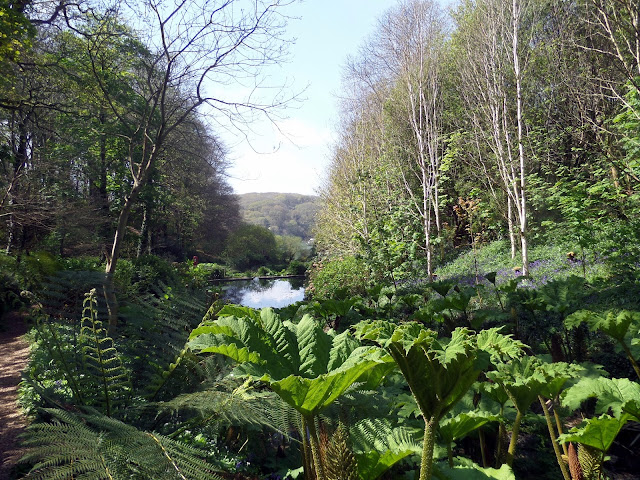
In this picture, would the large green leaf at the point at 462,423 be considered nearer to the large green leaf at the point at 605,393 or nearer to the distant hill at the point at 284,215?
the large green leaf at the point at 605,393

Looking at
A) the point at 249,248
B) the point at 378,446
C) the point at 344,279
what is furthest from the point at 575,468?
the point at 249,248

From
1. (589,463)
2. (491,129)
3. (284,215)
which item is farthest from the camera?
(284,215)

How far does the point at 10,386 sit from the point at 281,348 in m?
4.80

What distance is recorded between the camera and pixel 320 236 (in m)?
17.0

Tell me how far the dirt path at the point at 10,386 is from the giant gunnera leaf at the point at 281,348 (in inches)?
34.4

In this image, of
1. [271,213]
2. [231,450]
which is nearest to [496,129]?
[231,450]

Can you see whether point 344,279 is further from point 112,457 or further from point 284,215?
point 284,215

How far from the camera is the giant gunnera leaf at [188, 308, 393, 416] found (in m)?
1.22

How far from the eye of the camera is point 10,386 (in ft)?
14.6

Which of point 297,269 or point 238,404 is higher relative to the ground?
point 238,404

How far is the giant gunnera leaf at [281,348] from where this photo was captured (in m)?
1.22

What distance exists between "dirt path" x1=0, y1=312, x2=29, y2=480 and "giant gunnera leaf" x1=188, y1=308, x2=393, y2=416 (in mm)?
875

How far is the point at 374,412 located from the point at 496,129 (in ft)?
27.8

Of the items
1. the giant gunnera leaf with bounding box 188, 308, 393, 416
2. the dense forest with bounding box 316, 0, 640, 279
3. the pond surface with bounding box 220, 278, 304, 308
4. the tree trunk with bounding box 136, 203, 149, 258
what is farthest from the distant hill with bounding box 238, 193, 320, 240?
the giant gunnera leaf with bounding box 188, 308, 393, 416
